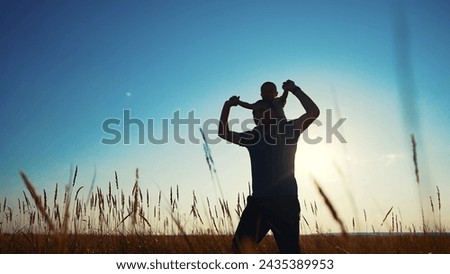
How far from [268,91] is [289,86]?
207mm

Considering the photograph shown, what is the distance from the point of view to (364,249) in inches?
120

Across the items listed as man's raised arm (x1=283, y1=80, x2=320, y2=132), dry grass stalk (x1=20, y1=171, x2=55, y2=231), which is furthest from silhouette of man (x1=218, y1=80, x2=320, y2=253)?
dry grass stalk (x1=20, y1=171, x2=55, y2=231)

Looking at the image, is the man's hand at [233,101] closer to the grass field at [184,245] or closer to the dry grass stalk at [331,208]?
the grass field at [184,245]

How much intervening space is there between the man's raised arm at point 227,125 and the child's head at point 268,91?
25 cm

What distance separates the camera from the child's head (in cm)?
288

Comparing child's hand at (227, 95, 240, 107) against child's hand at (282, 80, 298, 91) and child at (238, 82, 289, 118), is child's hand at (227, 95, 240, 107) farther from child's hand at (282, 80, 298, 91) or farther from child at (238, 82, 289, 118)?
child's hand at (282, 80, 298, 91)

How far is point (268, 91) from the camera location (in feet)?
9.44

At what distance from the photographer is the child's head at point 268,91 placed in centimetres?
288

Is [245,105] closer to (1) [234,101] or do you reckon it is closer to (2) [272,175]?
(1) [234,101]
